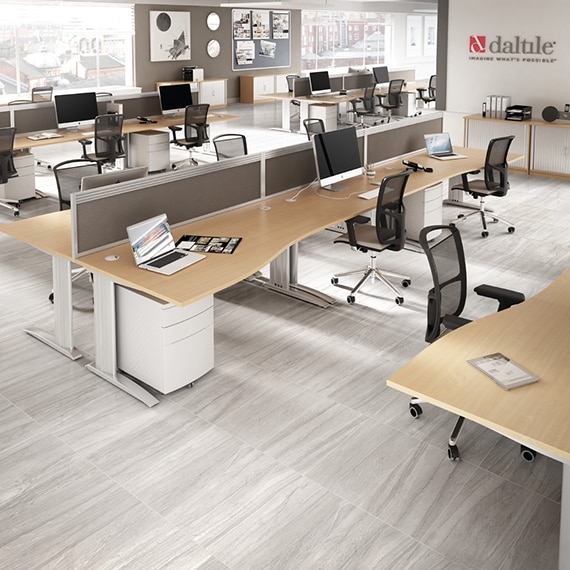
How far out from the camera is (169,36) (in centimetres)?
1588

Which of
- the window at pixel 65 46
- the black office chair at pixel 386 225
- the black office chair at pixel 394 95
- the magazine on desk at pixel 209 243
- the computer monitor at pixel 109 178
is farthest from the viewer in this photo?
the window at pixel 65 46

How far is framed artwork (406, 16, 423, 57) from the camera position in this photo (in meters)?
22.2

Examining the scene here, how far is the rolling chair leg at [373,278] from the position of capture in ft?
18.0

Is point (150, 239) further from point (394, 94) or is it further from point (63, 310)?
point (394, 94)

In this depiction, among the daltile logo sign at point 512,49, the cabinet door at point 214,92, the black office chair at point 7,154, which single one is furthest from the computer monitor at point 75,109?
the cabinet door at point 214,92

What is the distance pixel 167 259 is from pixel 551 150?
7.11 metres

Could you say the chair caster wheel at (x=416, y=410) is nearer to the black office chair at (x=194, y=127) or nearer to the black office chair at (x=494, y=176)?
the black office chair at (x=494, y=176)

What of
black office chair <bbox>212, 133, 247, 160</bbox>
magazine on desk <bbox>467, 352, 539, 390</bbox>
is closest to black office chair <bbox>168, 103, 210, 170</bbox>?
black office chair <bbox>212, 133, 247, 160</bbox>

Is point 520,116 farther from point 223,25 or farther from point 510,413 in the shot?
point 223,25

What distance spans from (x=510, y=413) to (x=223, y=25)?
15.9 m

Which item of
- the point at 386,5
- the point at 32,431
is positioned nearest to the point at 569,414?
the point at 32,431

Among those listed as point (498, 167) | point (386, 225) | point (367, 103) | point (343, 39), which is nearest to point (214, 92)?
point (367, 103)

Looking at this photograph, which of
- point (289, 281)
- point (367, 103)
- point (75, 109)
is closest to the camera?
point (289, 281)

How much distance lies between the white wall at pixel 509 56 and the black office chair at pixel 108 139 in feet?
16.3
